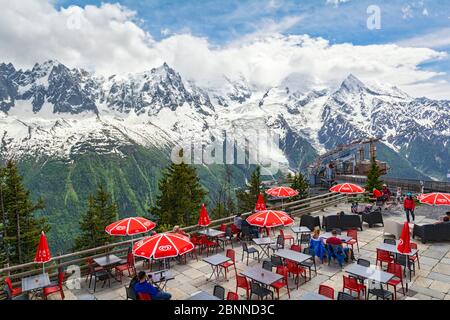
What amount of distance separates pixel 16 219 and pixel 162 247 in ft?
130

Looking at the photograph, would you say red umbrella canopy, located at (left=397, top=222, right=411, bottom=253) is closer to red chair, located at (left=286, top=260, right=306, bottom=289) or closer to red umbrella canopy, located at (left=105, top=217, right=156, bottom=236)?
red chair, located at (left=286, top=260, right=306, bottom=289)

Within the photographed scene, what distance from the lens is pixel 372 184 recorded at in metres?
44.9

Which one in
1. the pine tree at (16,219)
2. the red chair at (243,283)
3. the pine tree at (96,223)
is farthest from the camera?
the pine tree at (96,223)

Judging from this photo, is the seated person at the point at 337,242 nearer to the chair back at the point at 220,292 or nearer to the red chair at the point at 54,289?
the chair back at the point at 220,292

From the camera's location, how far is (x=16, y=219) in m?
41.5

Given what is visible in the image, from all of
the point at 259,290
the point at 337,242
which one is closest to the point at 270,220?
the point at 337,242

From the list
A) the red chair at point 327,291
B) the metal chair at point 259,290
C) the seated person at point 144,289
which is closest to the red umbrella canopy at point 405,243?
the red chair at point 327,291

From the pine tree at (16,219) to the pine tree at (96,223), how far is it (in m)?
10.8

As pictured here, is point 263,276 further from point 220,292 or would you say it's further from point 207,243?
point 207,243

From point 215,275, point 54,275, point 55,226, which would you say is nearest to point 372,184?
point 215,275

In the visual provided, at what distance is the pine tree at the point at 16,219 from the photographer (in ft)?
132

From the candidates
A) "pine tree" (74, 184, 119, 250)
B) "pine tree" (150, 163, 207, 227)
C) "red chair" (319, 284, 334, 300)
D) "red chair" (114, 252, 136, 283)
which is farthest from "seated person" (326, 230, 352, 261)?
"pine tree" (74, 184, 119, 250)
